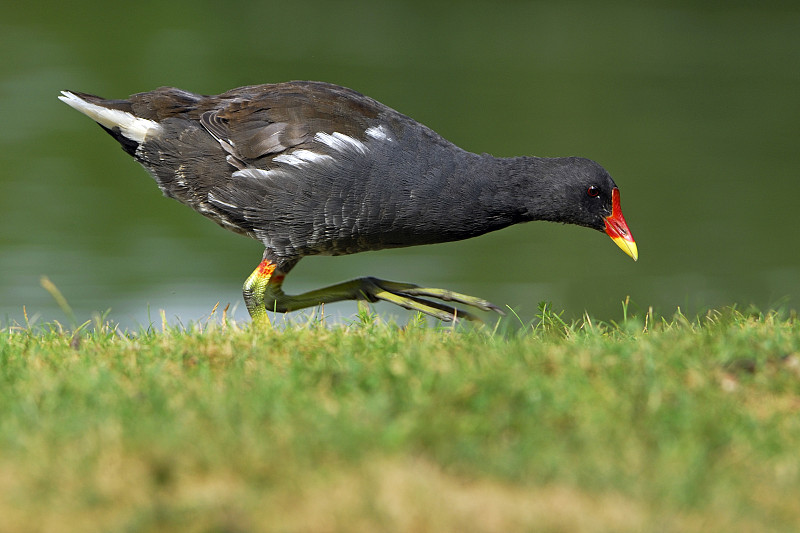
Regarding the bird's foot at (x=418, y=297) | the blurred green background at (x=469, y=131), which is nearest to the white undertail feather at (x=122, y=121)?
the blurred green background at (x=469, y=131)

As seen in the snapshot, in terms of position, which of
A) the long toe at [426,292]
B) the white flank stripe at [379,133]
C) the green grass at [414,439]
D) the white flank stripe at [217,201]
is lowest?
the green grass at [414,439]

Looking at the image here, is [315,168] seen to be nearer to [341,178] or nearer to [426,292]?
[341,178]

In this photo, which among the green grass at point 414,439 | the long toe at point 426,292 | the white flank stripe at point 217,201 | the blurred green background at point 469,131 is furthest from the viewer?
the blurred green background at point 469,131

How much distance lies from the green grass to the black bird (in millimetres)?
1633

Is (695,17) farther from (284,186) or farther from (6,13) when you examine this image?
(284,186)

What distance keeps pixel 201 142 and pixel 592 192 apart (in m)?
1.99

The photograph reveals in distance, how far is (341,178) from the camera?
5273 mm

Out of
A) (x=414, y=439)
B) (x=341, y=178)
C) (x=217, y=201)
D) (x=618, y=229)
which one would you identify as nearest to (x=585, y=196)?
(x=618, y=229)

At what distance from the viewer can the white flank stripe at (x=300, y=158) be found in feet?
17.3

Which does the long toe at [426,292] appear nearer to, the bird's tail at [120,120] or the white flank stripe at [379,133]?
the white flank stripe at [379,133]

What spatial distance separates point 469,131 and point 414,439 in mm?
10567

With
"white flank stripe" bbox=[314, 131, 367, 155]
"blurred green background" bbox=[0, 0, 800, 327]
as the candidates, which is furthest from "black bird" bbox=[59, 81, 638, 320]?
"blurred green background" bbox=[0, 0, 800, 327]

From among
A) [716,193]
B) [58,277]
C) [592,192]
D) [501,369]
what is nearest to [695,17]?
[716,193]

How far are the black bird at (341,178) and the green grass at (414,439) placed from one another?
1.63 metres
